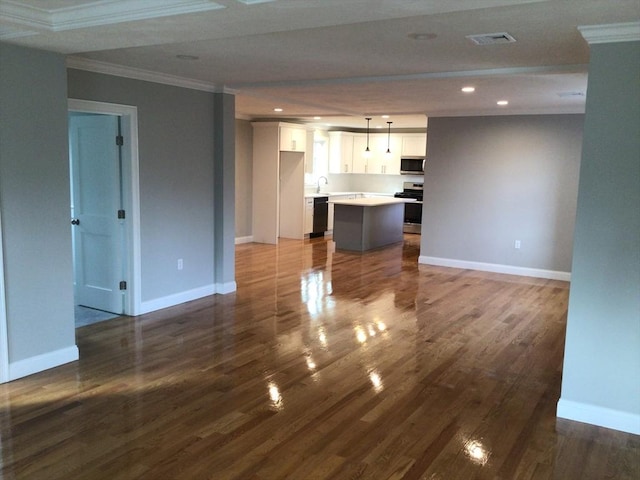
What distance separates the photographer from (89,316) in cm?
533

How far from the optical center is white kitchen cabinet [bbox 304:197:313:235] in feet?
34.9

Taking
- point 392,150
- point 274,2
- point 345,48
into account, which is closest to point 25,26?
point 274,2

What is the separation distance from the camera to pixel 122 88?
4.96 meters

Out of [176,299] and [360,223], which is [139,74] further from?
[360,223]

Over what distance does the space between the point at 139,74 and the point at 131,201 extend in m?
1.20

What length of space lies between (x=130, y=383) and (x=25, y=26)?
239cm

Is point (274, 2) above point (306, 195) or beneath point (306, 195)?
above

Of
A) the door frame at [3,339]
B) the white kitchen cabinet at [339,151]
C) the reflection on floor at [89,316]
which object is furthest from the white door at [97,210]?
the white kitchen cabinet at [339,151]

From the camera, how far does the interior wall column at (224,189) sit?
6008 millimetres

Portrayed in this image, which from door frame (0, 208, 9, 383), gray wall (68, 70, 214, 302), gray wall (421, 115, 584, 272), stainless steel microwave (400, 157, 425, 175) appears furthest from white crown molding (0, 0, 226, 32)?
stainless steel microwave (400, 157, 425, 175)

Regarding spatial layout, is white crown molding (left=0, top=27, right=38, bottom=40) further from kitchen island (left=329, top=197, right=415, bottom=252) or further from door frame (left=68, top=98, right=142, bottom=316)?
kitchen island (left=329, top=197, right=415, bottom=252)

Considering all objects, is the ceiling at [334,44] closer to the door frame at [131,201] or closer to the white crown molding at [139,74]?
the white crown molding at [139,74]

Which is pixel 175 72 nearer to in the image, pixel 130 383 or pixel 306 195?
pixel 130 383

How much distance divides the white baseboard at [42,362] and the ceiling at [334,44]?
2211 mm
